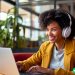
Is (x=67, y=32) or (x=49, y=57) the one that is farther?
(x=49, y=57)

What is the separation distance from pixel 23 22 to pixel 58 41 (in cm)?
427

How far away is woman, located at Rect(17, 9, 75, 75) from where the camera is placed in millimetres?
1764

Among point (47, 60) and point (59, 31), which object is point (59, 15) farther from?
point (47, 60)

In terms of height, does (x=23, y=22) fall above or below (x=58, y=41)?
below

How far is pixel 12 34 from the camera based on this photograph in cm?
525

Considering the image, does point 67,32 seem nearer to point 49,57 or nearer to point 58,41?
point 58,41

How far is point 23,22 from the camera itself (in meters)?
6.07

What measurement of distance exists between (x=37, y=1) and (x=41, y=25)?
437 centimetres

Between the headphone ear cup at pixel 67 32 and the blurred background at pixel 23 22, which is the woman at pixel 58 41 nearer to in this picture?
the headphone ear cup at pixel 67 32

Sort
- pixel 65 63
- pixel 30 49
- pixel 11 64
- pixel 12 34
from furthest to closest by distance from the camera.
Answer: pixel 30 49, pixel 12 34, pixel 65 63, pixel 11 64

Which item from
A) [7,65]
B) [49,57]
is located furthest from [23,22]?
[7,65]

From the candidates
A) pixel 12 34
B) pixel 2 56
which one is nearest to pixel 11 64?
pixel 2 56

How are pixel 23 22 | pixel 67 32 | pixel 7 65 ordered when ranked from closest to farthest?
pixel 7 65 < pixel 67 32 < pixel 23 22

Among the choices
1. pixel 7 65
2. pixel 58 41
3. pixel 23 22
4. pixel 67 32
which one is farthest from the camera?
pixel 23 22
